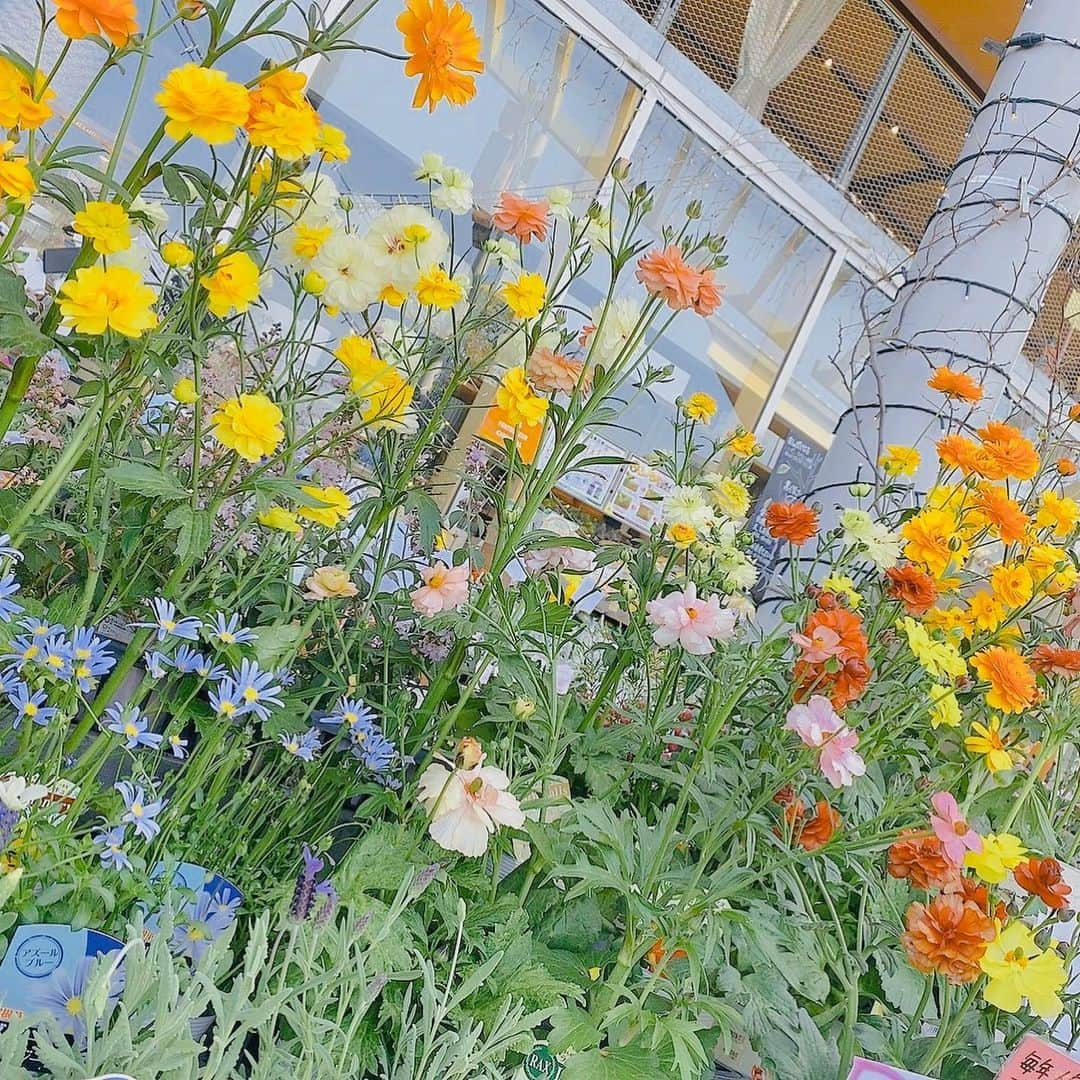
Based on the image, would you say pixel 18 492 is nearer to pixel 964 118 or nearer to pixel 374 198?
pixel 374 198

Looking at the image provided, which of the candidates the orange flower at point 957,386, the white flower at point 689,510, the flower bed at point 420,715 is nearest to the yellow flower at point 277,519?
the flower bed at point 420,715

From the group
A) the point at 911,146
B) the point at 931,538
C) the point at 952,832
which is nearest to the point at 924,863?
the point at 952,832

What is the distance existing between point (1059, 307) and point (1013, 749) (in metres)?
3.00

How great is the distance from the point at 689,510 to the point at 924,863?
1.41 feet

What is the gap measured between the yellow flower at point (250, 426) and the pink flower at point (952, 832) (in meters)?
0.62

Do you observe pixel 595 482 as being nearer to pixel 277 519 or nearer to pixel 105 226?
pixel 277 519

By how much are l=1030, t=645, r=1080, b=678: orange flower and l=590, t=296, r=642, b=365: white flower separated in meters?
0.58

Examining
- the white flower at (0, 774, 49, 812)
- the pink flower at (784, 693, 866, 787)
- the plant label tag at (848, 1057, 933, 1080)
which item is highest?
the pink flower at (784, 693, 866, 787)

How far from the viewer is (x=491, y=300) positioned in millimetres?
1018

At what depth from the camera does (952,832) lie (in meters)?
0.82

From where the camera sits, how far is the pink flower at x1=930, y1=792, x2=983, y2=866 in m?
0.80

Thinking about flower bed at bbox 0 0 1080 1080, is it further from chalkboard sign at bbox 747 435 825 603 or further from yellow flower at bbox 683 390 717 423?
chalkboard sign at bbox 747 435 825 603

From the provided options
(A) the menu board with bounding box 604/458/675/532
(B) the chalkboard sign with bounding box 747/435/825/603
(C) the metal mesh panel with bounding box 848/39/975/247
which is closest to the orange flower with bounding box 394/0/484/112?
(A) the menu board with bounding box 604/458/675/532

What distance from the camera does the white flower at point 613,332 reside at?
1.01m
